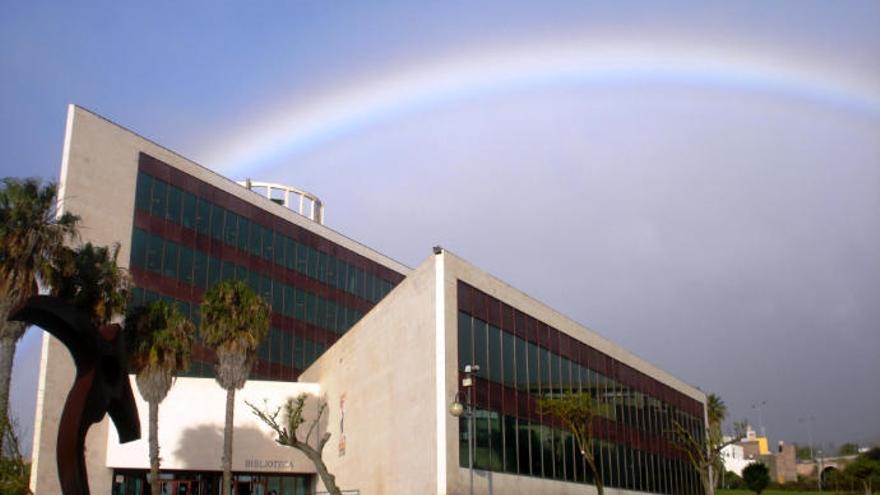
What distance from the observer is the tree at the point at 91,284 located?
38781mm

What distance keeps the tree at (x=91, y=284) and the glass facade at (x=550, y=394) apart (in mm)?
15411

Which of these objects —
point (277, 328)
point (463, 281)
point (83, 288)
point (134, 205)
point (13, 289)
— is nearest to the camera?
point (13, 289)

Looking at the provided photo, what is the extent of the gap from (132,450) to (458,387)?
2197 cm

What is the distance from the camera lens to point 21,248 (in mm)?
37312

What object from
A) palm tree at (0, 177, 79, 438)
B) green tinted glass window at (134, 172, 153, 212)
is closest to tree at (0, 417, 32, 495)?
palm tree at (0, 177, 79, 438)

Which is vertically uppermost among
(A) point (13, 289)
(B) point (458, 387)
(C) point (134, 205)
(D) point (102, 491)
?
(C) point (134, 205)

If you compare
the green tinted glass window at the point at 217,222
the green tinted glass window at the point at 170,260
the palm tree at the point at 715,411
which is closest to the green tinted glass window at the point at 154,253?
the green tinted glass window at the point at 170,260

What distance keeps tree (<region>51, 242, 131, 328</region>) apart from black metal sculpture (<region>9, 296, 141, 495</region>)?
8.58 metres

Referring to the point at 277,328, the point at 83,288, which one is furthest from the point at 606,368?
the point at 83,288

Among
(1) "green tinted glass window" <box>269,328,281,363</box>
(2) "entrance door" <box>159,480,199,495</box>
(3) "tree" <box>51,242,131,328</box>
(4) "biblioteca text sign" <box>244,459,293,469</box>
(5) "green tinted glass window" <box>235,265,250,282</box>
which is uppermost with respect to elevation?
(5) "green tinted glass window" <box>235,265,250,282</box>

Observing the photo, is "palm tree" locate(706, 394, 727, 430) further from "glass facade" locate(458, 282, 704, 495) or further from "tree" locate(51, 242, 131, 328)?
"tree" locate(51, 242, 131, 328)

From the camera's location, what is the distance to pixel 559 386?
166 ft

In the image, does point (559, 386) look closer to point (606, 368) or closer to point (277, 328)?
point (606, 368)

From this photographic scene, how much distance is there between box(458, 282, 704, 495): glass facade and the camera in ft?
138
